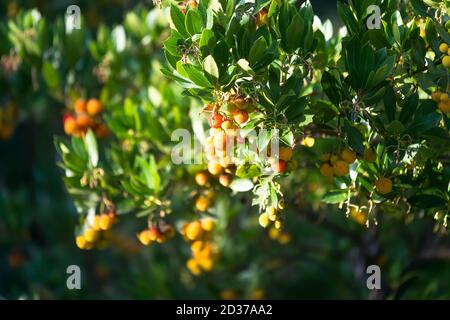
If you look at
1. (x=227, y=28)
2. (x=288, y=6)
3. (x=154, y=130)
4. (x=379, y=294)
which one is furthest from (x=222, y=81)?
(x=379, y=294)

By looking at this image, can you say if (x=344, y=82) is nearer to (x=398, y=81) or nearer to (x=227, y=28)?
(x=398, y=81)

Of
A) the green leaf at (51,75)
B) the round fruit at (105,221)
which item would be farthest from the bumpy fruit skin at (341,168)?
the green leaf at (51,75)

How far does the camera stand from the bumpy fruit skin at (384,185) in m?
1.80

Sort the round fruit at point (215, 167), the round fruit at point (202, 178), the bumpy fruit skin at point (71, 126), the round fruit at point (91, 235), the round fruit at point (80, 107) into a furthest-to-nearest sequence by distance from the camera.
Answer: the round fruit at point (80, 107) → the bumpy fruit skin at point (71, 126) → the round fruit at point (91, 235) → the round fruit at point (202, 178) → the round fruit at point (215, 167)

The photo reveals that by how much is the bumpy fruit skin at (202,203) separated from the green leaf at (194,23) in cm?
69

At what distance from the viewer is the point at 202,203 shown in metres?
2.23

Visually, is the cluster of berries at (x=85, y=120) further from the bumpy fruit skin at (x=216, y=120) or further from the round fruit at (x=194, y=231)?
the bumpy fruit skin at (x=216, y=120)

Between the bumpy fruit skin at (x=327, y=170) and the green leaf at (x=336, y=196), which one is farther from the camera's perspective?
the green leaf at (x=336, y=196)

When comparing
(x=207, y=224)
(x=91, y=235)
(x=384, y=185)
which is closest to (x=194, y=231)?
(x=207, y=224)

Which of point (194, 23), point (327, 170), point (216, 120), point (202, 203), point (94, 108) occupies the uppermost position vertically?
point (194, 23)

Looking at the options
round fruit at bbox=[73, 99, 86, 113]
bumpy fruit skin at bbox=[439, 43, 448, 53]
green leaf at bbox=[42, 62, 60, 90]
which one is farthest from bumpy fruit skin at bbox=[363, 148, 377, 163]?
green leaf at bbox=[42, 62, 60, 90]

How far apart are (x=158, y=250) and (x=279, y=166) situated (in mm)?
2189

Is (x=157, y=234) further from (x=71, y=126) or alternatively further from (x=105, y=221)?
(x=71, y=126)
